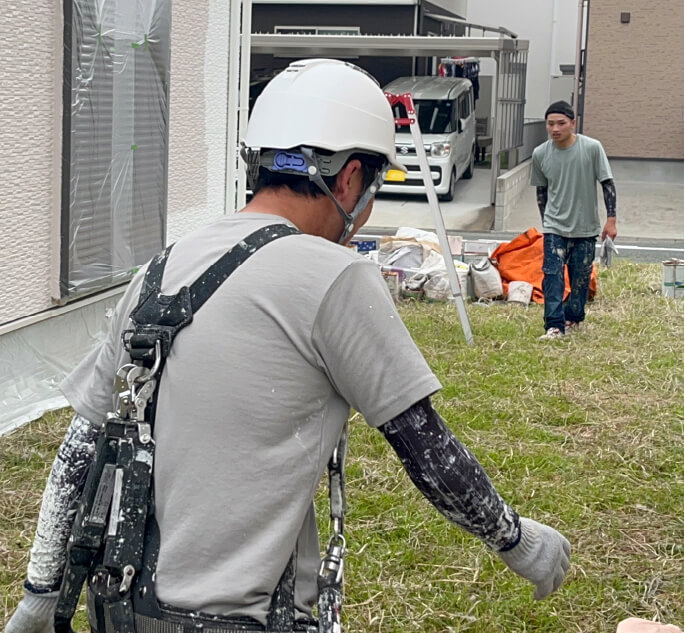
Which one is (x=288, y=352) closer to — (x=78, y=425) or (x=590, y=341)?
(x=78, y=425)

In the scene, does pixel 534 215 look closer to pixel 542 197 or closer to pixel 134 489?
Answer: pixel 542 197

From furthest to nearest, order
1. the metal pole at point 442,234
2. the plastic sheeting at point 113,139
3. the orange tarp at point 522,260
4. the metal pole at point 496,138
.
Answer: the metal pole at point 496,138
the orange tarp at point 522,260
the metal pole at point 442,234
the plastic sheeting at point 113,139

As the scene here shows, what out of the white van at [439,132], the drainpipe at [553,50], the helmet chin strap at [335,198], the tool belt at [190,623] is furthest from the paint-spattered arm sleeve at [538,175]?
the drainpipe at [553,50]

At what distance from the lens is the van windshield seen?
22891mm

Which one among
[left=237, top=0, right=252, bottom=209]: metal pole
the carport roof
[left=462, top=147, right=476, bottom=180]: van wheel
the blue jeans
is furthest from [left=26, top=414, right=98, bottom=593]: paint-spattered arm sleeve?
[left=462, top=147, right=476, bottom=180]: van wheel

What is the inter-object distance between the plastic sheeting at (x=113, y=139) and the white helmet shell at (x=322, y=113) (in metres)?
4.54

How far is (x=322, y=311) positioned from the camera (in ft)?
5.86

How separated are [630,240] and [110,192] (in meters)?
13.1

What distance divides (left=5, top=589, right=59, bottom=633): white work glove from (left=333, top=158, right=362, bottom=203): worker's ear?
994mm

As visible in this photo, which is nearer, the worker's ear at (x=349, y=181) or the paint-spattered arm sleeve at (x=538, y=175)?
the worker's ear at (x=349, y=181)

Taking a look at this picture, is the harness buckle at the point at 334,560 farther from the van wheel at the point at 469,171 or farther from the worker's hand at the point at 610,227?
the van wheel at the point at 469,171

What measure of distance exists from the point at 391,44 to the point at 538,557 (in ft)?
69.1

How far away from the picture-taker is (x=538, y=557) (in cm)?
208

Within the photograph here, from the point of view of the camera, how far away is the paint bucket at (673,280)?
38.6 feet
